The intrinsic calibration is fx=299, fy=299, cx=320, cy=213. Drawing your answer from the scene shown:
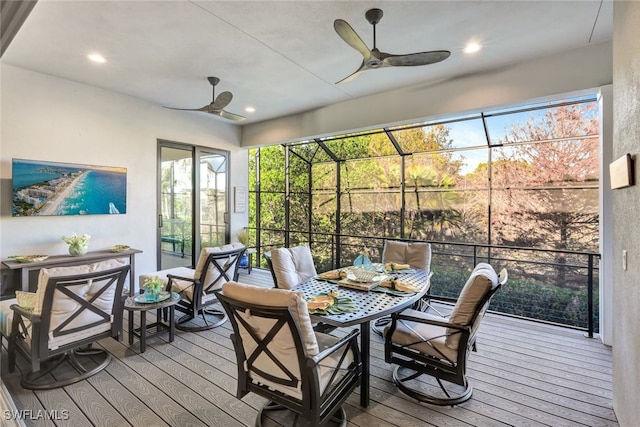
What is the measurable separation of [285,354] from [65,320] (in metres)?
1.98

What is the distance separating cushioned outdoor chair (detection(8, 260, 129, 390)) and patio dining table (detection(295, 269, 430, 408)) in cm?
167

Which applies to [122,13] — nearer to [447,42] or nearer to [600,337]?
[447,42]

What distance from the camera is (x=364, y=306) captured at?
7.43ft

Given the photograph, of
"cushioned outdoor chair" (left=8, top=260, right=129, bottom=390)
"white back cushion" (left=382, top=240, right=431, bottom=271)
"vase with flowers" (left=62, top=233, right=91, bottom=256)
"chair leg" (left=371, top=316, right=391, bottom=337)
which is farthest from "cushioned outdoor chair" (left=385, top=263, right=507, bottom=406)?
"vase with flowers" (left=62, top=233, right=91, bottom=256)

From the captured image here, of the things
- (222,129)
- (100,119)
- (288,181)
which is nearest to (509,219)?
(288,181)

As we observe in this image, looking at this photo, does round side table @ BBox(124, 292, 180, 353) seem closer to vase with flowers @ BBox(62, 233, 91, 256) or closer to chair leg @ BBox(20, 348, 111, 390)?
chair leg @ BBox(20, 348, 111, 390)

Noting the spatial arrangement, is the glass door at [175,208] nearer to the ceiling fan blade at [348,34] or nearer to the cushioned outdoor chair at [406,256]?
the cushioned outdoor chair at [406,256]

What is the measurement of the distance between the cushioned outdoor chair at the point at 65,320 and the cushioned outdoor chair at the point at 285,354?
148 cm

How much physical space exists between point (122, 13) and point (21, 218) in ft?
9.78

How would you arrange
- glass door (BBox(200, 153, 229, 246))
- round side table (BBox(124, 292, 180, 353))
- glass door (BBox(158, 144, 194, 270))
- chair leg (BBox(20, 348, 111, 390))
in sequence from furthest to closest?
glass door (BBox(200, 153, 229, 246)) → glass door (BBox(158, 144, 194, 270)) → round side table (BBox(124, 292, 180, 353)) → chair leg (BBox(20, 348, 111, 390))

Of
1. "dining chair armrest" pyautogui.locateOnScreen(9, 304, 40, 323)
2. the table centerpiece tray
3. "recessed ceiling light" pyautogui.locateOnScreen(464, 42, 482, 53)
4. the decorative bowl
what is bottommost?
the table centerpiece tray

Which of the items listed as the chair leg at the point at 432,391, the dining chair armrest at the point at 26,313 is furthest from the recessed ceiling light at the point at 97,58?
the chair leg at the point at 432,391

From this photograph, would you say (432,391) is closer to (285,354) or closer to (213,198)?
(285,354)

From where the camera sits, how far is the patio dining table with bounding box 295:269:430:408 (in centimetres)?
203
